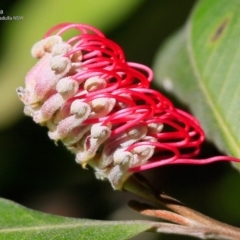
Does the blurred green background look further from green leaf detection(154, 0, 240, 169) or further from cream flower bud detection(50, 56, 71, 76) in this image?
cream flower bud detection(50, 56, 71, 76)

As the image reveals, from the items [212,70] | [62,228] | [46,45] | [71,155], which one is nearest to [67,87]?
[46,45]

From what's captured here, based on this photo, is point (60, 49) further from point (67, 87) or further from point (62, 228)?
point (62, 228)

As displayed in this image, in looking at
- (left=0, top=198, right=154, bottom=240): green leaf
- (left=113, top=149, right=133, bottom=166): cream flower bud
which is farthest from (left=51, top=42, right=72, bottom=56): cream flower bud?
(left=0, top=198, right=154, bottom=240): green leaf

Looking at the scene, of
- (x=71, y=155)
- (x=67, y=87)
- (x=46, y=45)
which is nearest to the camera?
(x=67, y=87)

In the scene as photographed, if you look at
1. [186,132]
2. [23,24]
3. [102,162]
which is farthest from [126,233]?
[23,24]

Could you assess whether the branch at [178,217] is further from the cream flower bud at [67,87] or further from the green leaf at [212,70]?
the green leaf at [212,70]

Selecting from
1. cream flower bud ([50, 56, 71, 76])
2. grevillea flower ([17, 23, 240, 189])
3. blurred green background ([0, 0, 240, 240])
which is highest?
cream flower bud ([50, 56, 71, 76])

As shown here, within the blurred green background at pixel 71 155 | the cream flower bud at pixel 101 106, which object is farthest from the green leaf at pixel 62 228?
the blurred green background at pixel 71 155
